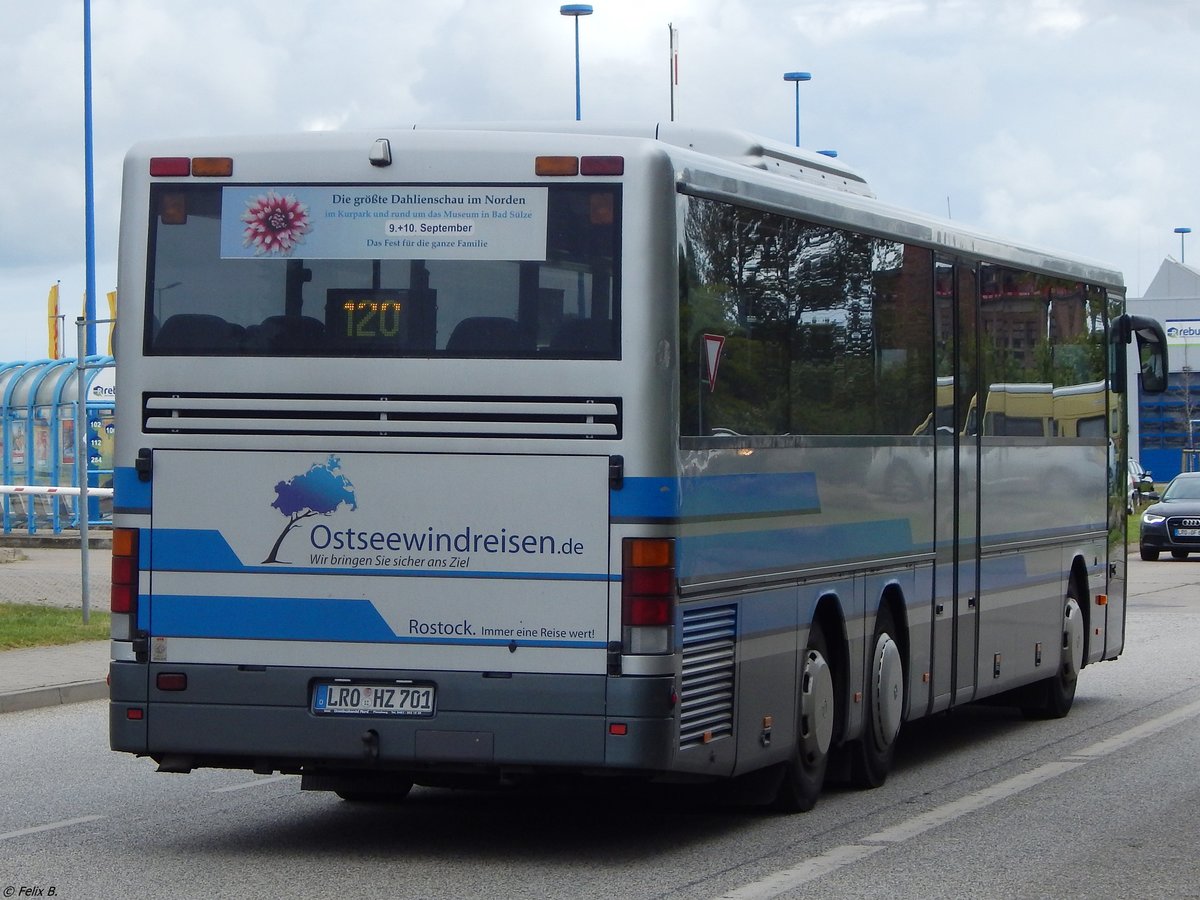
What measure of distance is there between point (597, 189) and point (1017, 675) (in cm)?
633

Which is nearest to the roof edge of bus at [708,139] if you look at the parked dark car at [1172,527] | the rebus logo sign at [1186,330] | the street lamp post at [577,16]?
the parked dark car at [1172,527]

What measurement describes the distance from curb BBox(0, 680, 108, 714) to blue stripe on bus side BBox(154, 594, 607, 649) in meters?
6.32

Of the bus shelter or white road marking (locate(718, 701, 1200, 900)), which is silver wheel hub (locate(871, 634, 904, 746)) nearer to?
white road marking (locate(718, 701, 1200, 900))

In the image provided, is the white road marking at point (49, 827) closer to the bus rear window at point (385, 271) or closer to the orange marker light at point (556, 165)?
the bus rear window at point (385, 271)

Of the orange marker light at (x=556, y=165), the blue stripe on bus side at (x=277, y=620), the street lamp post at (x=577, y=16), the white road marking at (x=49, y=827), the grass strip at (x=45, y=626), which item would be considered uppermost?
the street lamp post at (x=577, y=16)

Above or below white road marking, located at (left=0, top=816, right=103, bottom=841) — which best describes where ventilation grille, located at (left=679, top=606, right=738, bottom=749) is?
above

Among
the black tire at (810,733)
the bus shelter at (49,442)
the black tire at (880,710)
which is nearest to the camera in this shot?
the black tire at (810,733)

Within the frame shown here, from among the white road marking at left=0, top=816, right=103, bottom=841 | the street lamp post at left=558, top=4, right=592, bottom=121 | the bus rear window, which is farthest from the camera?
the street lamp post at left=558, top=4, right=592, bottom=121

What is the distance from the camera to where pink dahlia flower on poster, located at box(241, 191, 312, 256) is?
30.2ft

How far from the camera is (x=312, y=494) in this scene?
30.0ft

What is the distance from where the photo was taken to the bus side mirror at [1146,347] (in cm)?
1551

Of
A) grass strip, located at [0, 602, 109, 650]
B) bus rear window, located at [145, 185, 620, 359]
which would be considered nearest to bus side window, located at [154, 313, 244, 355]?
bus rear window, located at [145, 185, 620, 359]

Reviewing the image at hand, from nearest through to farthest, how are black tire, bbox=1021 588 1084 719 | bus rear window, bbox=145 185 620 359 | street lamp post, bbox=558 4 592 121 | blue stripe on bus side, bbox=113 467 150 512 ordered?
bus rear window, bbox=145 185 620 359 → blue stripe on bus side, bbox=113 467 150 512 → black tire, bbox=1021 588 1084 719 → street lamp post, bbox=558 4 592 121

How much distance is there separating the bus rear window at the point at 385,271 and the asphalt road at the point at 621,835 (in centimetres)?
210
